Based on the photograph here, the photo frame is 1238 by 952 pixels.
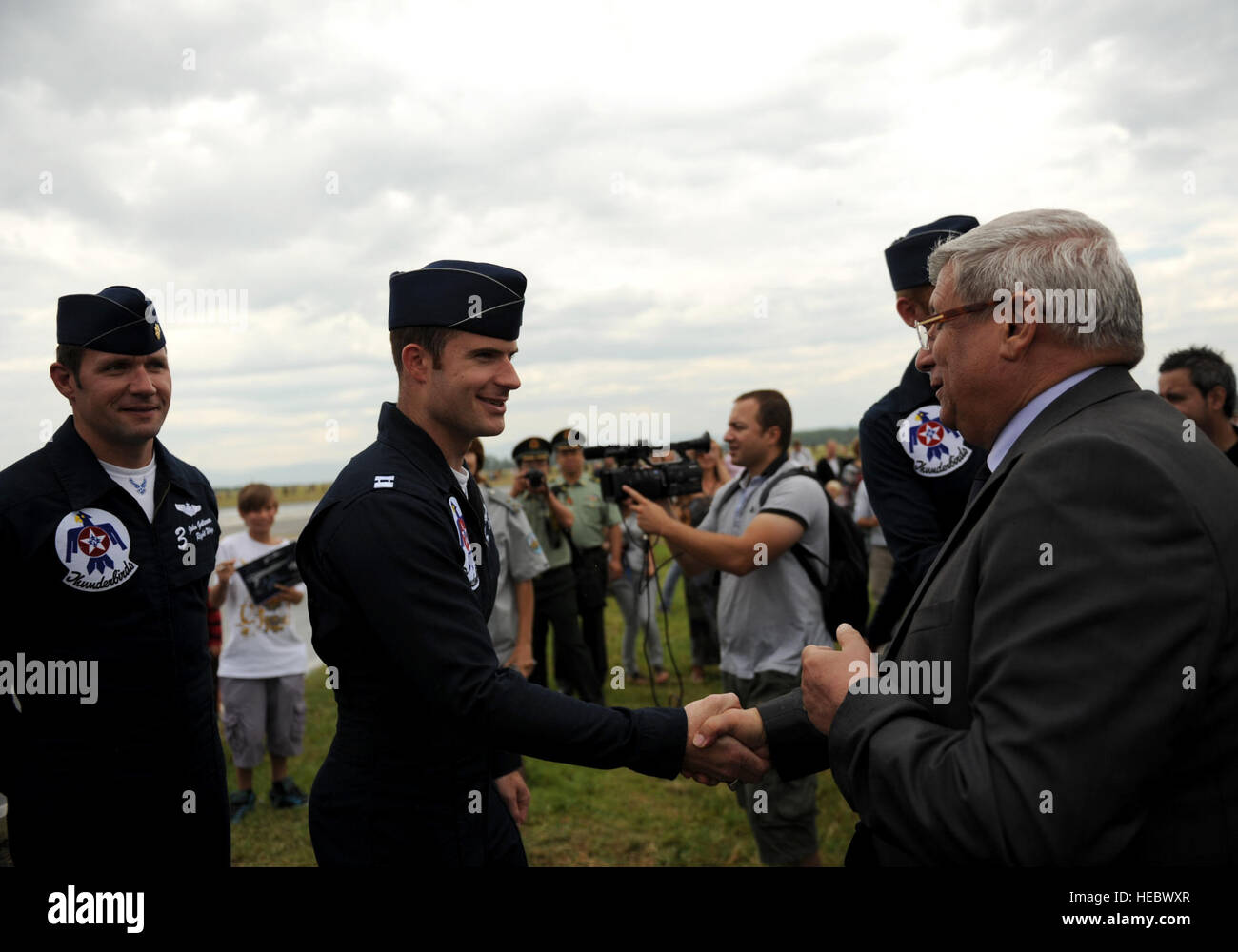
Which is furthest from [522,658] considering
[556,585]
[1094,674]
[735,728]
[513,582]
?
[1094,674]

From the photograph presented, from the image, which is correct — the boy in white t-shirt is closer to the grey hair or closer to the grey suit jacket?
the grey suit jacket

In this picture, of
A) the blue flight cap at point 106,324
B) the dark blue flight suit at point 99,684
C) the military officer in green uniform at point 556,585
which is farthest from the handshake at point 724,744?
the military officer in green uniform at point 556,585

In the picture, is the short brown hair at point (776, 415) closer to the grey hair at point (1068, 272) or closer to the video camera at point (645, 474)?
the video camera at point (645, 474)

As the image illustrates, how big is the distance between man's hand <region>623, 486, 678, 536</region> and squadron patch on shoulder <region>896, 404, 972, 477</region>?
181cm

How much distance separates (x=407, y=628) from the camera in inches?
86.2

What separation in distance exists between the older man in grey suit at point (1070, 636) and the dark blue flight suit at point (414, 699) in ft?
2.62

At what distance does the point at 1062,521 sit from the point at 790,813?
3.38 metres

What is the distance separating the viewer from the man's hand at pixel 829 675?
1837 mm

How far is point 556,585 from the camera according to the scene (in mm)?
8156

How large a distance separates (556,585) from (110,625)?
5327mm

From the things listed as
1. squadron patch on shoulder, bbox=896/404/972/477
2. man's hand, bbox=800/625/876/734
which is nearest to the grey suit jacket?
man's hand, bbox=800/625/876/734

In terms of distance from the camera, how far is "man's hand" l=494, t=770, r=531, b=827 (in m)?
2.92

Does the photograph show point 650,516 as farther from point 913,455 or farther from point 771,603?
point 913,455
